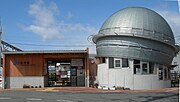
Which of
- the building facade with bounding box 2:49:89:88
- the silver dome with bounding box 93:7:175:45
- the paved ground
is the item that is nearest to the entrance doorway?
the building facade with bounding box 2:49:89:88

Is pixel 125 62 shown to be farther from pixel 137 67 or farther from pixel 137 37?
pixel 137 37

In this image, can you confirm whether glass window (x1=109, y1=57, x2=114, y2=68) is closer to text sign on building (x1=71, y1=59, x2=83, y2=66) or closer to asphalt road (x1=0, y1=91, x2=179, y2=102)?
text sign on building (x1=71, y1=59, x2=83, y2=66)

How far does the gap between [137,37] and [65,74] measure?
18.8 meters

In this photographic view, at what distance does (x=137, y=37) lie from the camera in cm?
3016

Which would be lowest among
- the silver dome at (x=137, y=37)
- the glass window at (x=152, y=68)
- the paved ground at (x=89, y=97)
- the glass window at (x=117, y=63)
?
the paved ground at (x=89, y=97)

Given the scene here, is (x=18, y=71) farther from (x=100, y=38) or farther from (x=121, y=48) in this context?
(x=121, y=48)

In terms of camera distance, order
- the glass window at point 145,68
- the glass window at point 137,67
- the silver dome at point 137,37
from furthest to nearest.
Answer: the glass window at point 145,68, the glass window at point 137,67, the silver dome at point 137,37

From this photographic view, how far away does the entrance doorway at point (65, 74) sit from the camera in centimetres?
3744

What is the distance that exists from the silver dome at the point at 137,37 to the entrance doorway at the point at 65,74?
5.40 m

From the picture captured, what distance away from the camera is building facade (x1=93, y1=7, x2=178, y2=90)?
99.2 ft

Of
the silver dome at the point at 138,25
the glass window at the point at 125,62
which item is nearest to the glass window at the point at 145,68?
the glass window at the point at 125,62

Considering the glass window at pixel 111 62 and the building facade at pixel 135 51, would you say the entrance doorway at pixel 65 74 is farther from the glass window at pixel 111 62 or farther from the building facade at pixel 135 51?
the glass window at pixel 111 62

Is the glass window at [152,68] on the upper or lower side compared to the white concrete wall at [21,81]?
upper

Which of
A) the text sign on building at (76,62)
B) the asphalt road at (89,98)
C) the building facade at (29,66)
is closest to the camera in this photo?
the asphalt road at (89,98)
